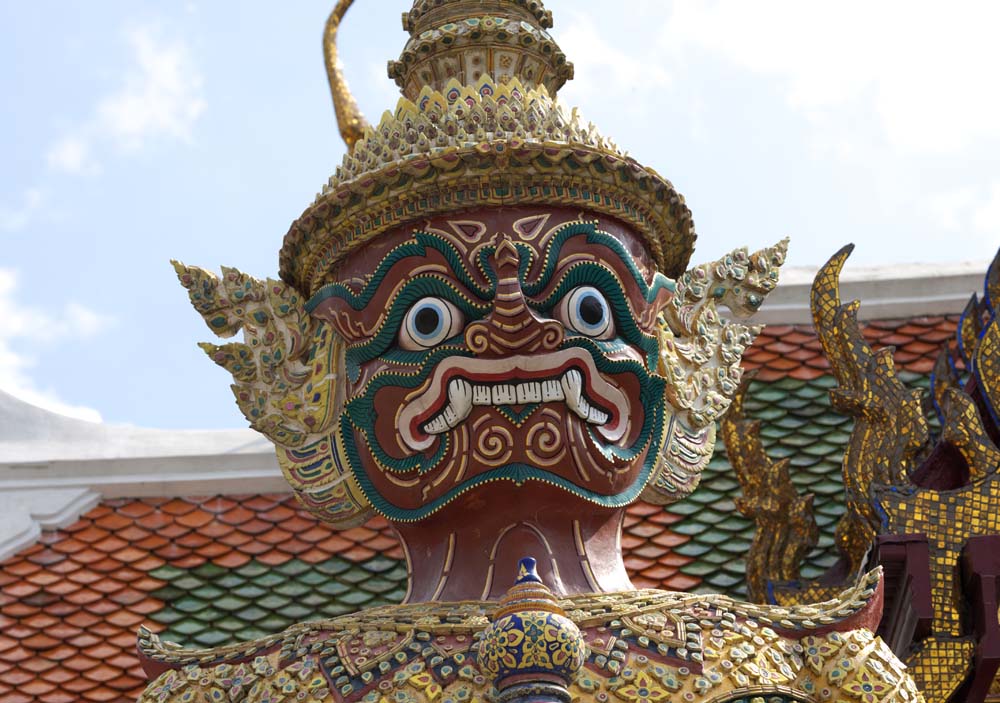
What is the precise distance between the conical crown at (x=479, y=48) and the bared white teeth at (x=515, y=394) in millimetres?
929

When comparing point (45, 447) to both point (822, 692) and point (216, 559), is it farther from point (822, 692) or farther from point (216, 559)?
point (822, 692)

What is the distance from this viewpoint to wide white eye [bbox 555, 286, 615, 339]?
480 cm

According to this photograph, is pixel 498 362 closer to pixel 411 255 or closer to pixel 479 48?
pixel 411 255

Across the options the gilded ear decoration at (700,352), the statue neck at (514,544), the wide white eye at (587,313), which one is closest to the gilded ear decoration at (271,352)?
the statue neck at (514,544)

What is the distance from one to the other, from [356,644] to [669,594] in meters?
0.82

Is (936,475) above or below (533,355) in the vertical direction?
below

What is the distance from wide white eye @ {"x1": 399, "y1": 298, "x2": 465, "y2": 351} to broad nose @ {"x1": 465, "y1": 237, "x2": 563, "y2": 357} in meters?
0.08

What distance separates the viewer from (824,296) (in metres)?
6.59

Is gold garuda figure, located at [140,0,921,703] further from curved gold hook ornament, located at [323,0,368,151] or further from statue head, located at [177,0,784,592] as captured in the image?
curved gold hook ornament, located at [323,0,368,151]

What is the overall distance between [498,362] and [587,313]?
285 mm

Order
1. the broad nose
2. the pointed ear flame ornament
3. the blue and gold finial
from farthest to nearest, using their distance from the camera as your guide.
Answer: the pointed ear flame ornament < the broad nose < the blue and gold finial

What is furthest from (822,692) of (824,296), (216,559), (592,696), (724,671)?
(216,559)

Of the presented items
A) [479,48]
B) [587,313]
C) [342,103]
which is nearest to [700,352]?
[587,313]

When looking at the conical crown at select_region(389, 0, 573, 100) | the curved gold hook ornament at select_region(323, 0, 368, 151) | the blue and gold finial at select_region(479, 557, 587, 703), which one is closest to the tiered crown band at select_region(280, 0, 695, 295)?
the conical crown at select_region(389, 0, 573, 100)
